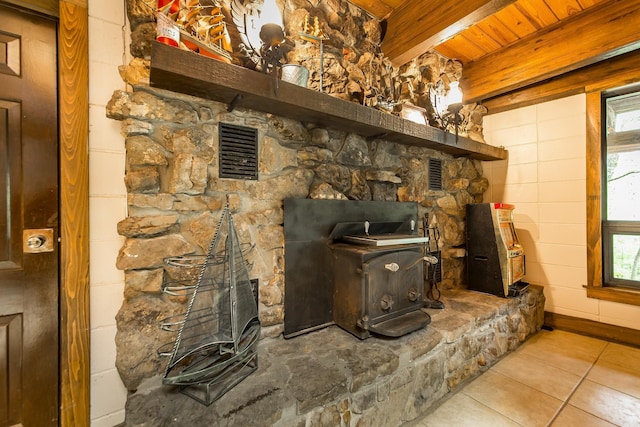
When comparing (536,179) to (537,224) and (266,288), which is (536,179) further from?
(266,288)

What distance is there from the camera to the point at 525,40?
238 cm

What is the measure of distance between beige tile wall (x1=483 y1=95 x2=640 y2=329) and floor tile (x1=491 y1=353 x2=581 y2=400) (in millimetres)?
907

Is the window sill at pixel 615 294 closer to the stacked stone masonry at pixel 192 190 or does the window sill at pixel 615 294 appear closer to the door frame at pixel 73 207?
the stacked stone masonry at pixel 192 190

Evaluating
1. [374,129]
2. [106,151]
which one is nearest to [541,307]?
[374,129]

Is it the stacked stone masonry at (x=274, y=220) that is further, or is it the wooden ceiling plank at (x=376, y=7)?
the wooden ceiling plank at (x=376, y=7)

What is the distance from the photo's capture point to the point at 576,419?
143 centimetres

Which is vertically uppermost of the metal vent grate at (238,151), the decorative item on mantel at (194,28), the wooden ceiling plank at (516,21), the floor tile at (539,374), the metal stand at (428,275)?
the wooden ceiling plank at (516,21)

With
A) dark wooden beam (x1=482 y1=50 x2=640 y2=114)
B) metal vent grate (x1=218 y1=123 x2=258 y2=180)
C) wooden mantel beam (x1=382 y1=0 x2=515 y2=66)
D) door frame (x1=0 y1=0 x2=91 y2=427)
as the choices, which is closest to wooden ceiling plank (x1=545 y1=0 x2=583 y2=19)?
dark wooden beam (x1=482 y1=50 x2=640 y2=114)

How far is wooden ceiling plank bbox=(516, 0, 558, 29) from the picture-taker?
1981 mm

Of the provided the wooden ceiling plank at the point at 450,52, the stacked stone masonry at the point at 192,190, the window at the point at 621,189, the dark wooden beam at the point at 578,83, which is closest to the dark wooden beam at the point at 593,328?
the window at the point at 621,189

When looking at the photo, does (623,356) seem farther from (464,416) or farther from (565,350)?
(464,416)

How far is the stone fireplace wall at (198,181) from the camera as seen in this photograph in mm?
1128

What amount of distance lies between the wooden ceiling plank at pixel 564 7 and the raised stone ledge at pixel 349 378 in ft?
7.91

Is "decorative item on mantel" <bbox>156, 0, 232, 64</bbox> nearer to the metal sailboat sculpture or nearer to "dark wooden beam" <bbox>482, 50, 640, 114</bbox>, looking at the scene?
the metal sailboat sculpture
